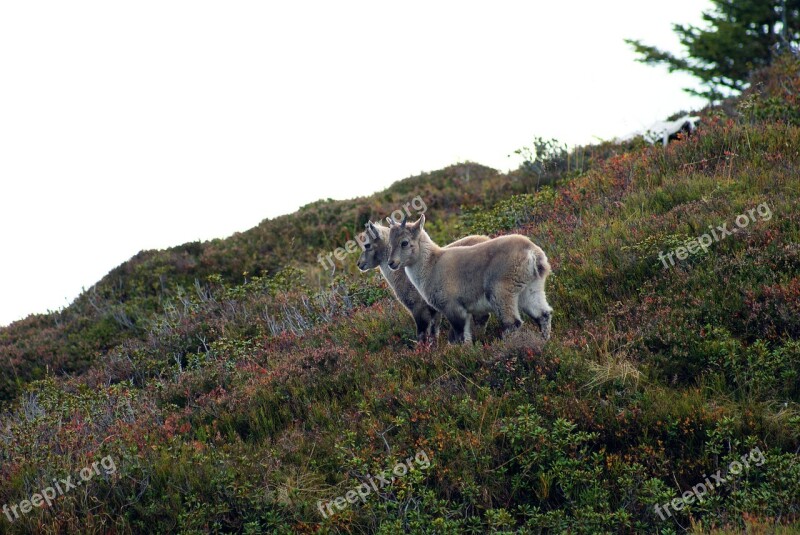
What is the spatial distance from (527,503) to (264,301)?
959 cm

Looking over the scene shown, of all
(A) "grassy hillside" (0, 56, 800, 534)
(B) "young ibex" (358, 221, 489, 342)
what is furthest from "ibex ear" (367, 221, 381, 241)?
(A) "grassy hillside" (0, 56, 800, 534)

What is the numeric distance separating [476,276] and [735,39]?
2040 cm

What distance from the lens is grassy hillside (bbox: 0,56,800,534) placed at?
7797 mm

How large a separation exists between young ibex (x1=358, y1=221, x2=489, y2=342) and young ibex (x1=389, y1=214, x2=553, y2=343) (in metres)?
0.44

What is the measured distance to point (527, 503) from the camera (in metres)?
7.72

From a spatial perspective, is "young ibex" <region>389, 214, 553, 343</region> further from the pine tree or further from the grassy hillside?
the pine tree

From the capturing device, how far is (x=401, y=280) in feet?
40.1

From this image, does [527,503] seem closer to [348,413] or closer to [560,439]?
[560,439]

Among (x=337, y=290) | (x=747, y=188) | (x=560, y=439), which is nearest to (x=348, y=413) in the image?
(x=560, y=439)

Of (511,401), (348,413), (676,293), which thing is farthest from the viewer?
(676,293)

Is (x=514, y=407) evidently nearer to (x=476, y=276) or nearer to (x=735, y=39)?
(x=476, y=276)

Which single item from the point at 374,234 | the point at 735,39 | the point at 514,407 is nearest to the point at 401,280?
the point at 374,234

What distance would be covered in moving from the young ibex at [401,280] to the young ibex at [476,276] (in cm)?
44

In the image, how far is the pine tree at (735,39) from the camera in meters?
26.0
